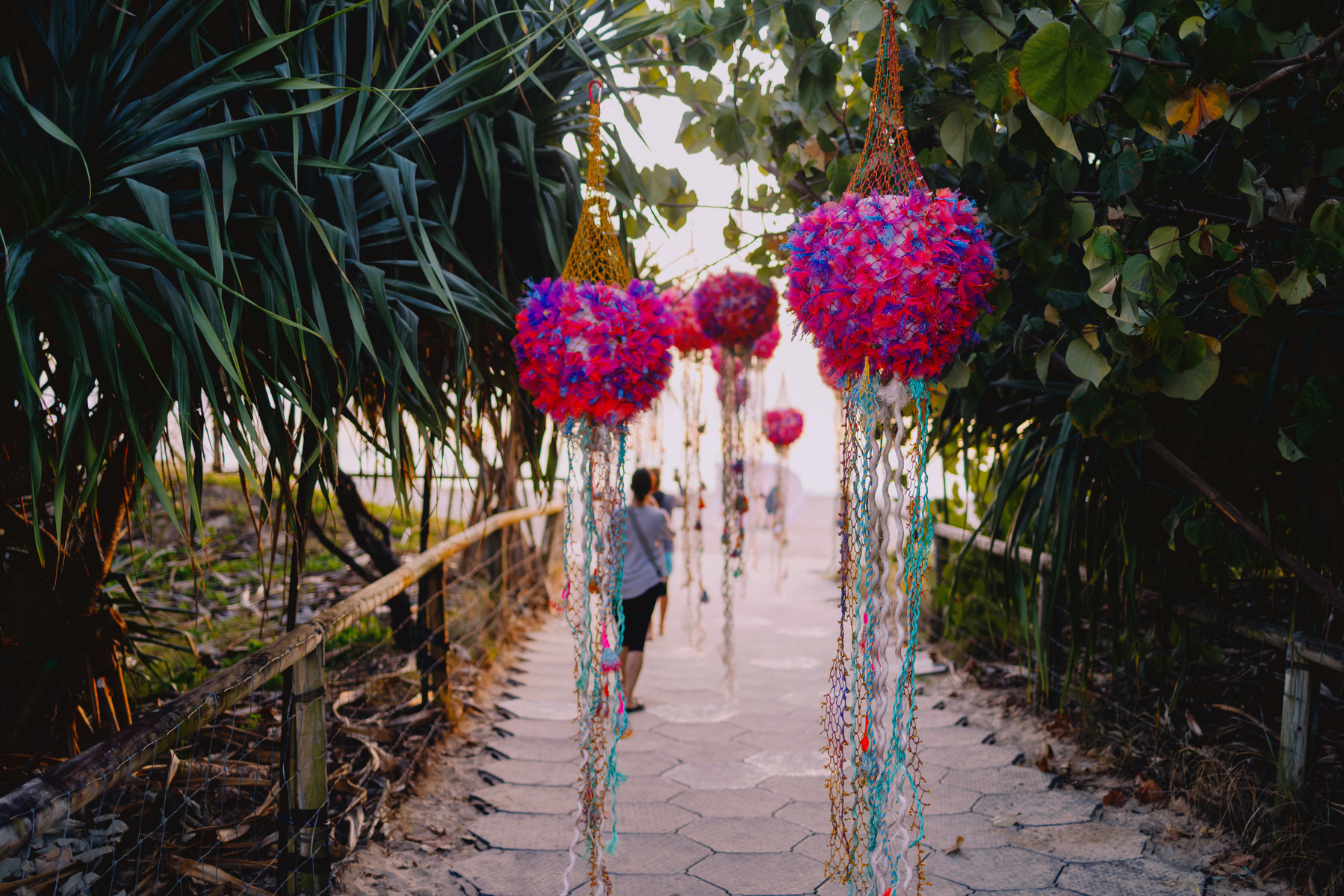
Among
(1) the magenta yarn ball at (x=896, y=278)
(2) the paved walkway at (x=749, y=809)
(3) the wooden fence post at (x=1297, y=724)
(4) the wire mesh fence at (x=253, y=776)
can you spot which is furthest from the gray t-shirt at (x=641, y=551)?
(3) the wooden fence post at (x=1297, y=724)

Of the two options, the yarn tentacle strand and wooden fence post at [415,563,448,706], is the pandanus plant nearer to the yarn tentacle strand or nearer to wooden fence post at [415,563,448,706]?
wooden fence post at [415,563,448,706]

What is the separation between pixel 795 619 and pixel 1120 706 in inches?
120

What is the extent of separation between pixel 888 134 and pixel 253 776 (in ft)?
7.64

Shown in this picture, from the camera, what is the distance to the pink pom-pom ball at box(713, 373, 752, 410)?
463cm

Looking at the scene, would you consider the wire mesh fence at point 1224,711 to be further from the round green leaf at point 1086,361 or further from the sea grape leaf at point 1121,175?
the sea grape leaf at point 1121,175

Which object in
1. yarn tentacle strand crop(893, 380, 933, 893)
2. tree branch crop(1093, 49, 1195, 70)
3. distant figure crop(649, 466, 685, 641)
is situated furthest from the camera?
distant figure crop(649, 466, 685, 641)

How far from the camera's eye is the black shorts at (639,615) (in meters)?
3.74

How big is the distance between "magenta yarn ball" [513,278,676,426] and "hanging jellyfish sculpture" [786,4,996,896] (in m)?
0.48

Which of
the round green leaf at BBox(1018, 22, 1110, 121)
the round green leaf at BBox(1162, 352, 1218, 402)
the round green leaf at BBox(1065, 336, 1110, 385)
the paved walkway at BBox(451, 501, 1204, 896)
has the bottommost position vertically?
the paved walkway at BBox(451, 501, 1204, 896)

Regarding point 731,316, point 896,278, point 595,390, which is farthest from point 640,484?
point 896,278

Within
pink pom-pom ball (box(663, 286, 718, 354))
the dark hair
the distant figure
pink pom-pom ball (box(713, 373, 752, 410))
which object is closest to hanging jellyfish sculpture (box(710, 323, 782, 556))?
pink pom-pom ball (box(713, 373, 752, 410))

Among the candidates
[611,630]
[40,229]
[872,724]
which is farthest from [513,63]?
[872,724]

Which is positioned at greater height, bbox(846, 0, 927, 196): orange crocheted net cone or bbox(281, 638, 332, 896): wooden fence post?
bbox(846, 0, 927, 196): orange crocheted net cone

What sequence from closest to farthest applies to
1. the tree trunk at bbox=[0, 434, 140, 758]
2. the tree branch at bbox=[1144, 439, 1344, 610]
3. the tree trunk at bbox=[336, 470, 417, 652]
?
the tree branch at bbox=[1144, 439, 1344, 610] < the tree trunk at bbox=[0, 434, 140, 758] < the tree trunk at bbox=[336, 470, 417, 652]
